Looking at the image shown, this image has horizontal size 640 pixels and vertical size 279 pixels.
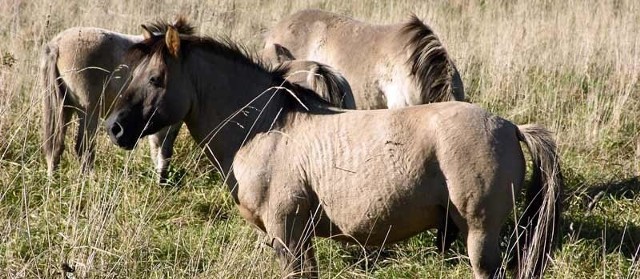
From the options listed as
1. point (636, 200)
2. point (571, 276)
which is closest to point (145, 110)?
point (571, 276)

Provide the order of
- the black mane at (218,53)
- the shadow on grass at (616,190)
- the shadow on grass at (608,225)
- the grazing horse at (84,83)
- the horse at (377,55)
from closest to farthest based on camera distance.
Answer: the black mane at (218,53) < the shadow on grass at (608,225) < the shadow on grass at (616,190) < the grazing horse at (84,83) < the horse at (377,55)

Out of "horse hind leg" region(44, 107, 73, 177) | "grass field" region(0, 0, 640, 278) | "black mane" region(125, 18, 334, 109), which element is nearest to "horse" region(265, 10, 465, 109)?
"grass field" region(0, 0, 640, 278)

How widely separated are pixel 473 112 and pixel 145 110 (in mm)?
1632

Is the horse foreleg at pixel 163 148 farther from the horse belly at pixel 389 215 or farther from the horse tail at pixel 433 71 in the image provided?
the horse belly at pixel 389 215

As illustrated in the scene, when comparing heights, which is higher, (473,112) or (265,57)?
(473,112)

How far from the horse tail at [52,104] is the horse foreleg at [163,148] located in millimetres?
680

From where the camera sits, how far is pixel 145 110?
438 cm

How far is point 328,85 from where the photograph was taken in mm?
5758

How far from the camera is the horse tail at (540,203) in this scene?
4.06 meters

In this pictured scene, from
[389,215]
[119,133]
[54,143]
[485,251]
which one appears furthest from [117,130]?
[485,251]

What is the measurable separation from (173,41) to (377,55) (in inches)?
142

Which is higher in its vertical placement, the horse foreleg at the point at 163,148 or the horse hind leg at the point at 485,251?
the horse hind leg at the point at 485,251

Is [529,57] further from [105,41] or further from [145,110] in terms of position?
[145,110]

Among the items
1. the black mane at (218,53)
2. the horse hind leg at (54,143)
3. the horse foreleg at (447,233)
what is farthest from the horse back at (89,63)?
the horse foreleg at (447,233)
